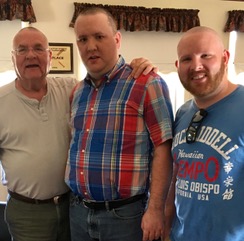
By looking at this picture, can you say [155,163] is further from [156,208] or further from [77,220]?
[77,220]

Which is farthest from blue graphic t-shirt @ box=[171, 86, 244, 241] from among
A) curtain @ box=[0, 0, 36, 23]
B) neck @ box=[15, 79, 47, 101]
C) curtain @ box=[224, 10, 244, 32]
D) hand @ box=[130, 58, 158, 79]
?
curtain @ box=[224, 10, 244, 32]

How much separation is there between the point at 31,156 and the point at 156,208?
70cm

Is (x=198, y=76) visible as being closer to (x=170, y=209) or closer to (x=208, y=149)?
(x=208, y=149)

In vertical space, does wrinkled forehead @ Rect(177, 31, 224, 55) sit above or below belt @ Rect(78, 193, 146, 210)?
above

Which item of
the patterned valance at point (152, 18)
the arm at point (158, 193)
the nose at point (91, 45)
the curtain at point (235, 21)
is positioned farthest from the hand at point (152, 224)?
the curtain at point (235, 21)

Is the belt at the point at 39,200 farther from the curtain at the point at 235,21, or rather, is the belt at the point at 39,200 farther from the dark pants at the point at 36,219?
the curtain at the point at 235,21

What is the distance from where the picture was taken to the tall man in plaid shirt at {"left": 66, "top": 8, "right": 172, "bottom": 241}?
1.31 m

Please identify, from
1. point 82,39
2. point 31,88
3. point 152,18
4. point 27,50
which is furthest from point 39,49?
point 152,18

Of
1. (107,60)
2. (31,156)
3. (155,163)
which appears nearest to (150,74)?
(107,60)

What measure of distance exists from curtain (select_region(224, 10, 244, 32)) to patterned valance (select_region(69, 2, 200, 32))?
0.40 m

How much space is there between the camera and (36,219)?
161 cm

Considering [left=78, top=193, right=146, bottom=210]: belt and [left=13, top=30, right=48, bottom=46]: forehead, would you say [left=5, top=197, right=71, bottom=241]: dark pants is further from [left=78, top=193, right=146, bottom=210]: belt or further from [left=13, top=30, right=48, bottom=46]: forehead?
[left=13, top=30, right=48, bottom=46]: forehead

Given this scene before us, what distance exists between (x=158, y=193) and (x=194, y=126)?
329mm

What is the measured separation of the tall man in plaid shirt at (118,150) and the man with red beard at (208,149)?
0.10 metres
